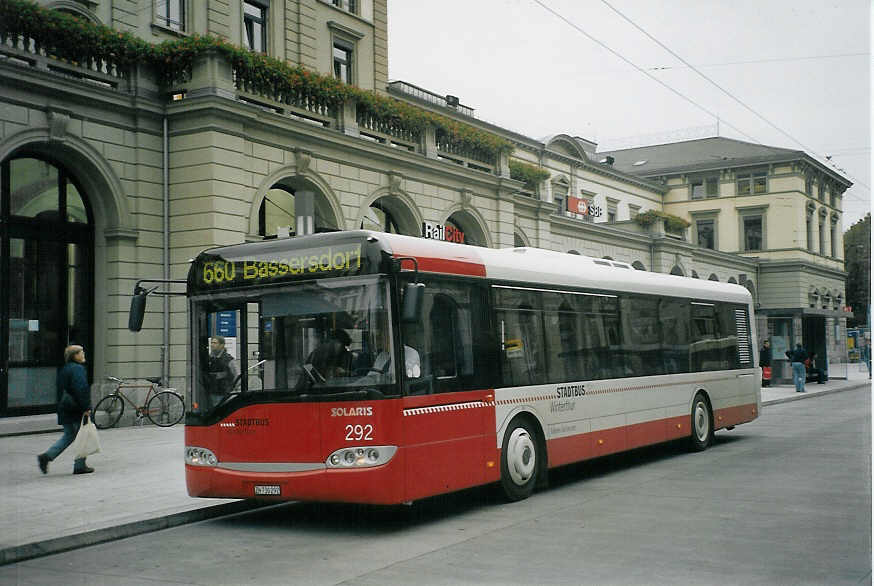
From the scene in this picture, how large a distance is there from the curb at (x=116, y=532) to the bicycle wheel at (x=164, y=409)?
888 centimetres

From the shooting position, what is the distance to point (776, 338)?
3666cm

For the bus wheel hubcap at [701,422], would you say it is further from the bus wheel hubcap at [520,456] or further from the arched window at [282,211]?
the arched window at [282,211]

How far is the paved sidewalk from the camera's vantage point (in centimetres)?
839

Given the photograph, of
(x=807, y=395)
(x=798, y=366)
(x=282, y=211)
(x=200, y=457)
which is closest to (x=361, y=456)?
(x=200, y=457)

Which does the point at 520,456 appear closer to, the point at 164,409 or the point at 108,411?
the point at 164,409

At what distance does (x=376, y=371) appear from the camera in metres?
8.64

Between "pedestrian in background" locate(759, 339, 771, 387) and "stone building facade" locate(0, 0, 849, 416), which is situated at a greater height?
"stone building facade" locate(0, 0, 849, 416)

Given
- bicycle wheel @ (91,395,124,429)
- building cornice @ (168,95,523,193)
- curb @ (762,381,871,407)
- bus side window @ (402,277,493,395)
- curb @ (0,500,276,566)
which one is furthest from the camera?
curb @ (762,381,871,407)

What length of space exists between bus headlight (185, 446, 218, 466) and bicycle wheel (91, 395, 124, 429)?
9.28 m

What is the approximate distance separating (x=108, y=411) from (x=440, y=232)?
10571mm

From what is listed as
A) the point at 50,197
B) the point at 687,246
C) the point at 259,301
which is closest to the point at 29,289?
the point at 50,197

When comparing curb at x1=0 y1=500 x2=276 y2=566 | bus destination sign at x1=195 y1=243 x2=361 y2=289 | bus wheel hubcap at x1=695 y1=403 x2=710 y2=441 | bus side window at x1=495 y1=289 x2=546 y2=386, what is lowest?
curb at x1=0 y1=500 x2=276 y2=566

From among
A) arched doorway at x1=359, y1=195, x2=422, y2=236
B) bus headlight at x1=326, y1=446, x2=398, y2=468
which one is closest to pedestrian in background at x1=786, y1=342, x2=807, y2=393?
arched doorway at x1=359, y1=195, x2=422, y2=236

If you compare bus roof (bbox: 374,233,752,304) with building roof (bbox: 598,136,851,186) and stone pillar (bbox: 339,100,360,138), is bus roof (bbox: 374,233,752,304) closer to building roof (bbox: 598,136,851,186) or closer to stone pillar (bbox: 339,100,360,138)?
stone pillar (bbox: 339,100,360,138)
